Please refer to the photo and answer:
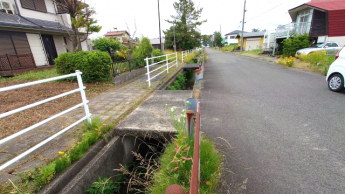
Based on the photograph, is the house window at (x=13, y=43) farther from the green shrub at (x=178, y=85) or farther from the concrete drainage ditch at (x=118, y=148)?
the concrete drainage ditch at (x=118, y=148)

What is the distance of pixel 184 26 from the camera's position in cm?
2764

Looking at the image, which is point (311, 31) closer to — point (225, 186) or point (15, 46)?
point (225, 186)

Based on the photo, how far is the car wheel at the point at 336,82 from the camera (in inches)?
190

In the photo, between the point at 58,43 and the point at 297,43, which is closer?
the point at 58,43

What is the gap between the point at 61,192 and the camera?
1700 millimetres

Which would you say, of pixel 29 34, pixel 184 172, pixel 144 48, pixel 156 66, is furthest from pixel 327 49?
pixel 29 34

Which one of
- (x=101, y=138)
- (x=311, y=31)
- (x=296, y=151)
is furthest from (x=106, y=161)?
(x=311, y=31)

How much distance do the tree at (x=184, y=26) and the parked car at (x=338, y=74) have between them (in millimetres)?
24606

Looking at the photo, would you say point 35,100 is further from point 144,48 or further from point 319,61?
point 319,61

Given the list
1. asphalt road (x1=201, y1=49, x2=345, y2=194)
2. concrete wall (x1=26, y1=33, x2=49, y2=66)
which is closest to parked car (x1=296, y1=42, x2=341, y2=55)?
asphalt road (x1=201, y1=49, x2=345, y2=194)

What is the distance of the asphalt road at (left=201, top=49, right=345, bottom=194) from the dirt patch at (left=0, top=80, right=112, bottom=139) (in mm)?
3575

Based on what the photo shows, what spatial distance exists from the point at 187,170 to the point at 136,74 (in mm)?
6704

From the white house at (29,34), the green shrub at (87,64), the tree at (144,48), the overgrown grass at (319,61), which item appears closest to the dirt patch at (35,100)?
the green shrub at (87,64)

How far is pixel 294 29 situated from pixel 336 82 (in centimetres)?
1544
